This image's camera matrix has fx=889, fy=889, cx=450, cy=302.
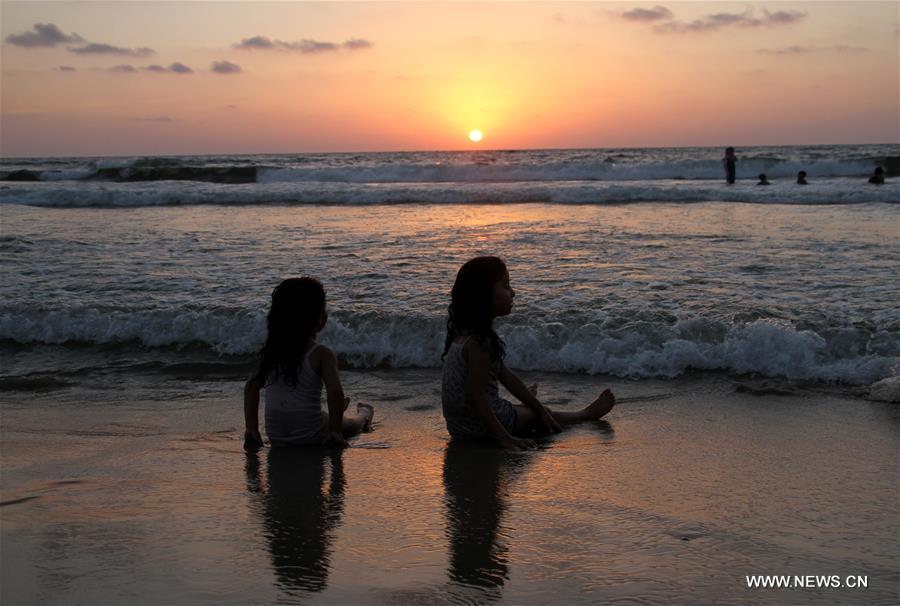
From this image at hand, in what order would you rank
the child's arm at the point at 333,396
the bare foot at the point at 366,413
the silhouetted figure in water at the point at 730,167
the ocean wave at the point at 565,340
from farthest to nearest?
the silhouetted figure in water at the point at 730,167 → the ocean wave at the point at 565,340 → the bare foot at the point at 366,413 → the child's arm at the point at 333,396

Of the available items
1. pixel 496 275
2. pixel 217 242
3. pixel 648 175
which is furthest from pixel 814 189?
pixel 496 275

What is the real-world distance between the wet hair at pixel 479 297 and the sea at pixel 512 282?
199 cm

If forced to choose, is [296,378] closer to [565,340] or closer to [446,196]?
[565,340]

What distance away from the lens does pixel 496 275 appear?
4930 mm

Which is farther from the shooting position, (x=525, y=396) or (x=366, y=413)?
(x=366, y=413)

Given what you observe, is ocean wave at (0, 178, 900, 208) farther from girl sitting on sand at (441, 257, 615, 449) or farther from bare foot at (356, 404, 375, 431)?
girl sitting on sand at (441, 257, 615, 449)

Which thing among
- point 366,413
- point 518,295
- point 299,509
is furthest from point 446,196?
point 299,509

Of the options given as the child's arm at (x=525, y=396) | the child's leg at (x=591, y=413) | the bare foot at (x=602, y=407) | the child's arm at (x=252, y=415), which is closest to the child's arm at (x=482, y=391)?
the child's arm at (x=525, y=396)

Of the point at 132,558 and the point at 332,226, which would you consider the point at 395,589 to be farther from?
the point at 332,226

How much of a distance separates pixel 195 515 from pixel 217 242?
1039 cm

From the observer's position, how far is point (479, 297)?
492 centimetres

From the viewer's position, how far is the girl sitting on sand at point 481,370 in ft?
16.0

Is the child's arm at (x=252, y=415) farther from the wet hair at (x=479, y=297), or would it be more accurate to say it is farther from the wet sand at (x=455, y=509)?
the wet hair at (x=479, y=297)

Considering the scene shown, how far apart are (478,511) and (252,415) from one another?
1.70 m
